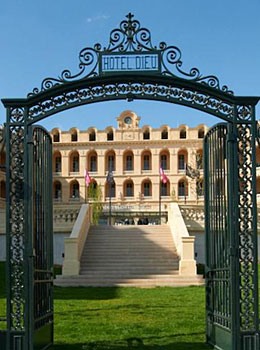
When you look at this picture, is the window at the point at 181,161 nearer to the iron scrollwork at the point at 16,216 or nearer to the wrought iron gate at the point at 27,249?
the wrought iron gate at the point at 27,249

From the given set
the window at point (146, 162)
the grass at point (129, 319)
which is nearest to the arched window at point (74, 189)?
the window at point (146, 162)

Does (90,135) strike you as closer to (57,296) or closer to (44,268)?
(57,296)

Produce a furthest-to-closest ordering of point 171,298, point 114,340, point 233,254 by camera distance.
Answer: point 171,298 → point 114,340 → point 233,254

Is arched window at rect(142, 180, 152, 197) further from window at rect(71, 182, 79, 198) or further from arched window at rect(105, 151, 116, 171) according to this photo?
window at rect(71, 182, 79, 198)

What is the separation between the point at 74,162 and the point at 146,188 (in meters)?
9.40

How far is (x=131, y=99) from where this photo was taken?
8.62 meters

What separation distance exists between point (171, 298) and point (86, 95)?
8.80 meters

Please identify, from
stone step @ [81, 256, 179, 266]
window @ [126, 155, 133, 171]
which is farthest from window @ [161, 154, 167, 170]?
stone step @ [81, 256, 179, 266]

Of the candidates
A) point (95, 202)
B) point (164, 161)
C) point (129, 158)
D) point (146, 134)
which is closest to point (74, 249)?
point (95, 202)

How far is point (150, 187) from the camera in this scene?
6819 cm

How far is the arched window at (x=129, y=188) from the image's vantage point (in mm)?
68188

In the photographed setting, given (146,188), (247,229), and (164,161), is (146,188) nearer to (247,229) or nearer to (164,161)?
(164,161)

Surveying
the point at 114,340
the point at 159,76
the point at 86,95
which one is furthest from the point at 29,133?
the point at 114,340

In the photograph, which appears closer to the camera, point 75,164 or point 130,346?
point 130,346
